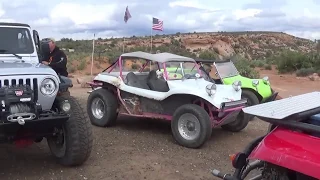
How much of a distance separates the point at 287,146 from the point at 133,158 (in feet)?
12.1

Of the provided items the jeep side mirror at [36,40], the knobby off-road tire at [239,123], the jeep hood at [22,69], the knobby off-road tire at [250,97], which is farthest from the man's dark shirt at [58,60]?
the knobby off-road tire at [250,97]

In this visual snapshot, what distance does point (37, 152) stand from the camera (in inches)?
249

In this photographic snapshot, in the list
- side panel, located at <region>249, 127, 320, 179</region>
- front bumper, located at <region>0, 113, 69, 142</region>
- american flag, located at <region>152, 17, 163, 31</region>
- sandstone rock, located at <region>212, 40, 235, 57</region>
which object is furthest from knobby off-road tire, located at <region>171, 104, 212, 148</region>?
sandstone rock, located at <region>212, 40, 235, 57</region>

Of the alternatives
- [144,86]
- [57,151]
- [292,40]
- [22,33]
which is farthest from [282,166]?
[292,40]

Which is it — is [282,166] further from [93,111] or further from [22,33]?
[93,111]

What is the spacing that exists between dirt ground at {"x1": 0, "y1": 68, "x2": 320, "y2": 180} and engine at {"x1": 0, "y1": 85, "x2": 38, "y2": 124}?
0.96 m

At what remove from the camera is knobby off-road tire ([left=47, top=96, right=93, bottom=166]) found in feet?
17.4

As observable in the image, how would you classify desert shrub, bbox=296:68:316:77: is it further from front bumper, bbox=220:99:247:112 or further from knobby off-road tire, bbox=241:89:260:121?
front bumper, bbox=220:99:247:112

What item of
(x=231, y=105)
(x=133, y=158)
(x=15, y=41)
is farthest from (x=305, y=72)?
(x=15, y=41)

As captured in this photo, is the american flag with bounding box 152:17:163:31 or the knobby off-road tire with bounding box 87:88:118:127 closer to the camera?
the knobby off-road tire with bounding box 87:88:118:127

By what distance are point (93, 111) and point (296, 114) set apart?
6.13 meters

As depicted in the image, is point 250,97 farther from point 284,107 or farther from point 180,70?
point 284,107

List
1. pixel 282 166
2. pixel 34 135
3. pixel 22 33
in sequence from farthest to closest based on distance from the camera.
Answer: pixel 22 33, pixel 34 135, pixel 282 166

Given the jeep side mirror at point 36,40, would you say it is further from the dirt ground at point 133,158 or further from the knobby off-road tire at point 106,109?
the knobby off-road tire at point 106,109
